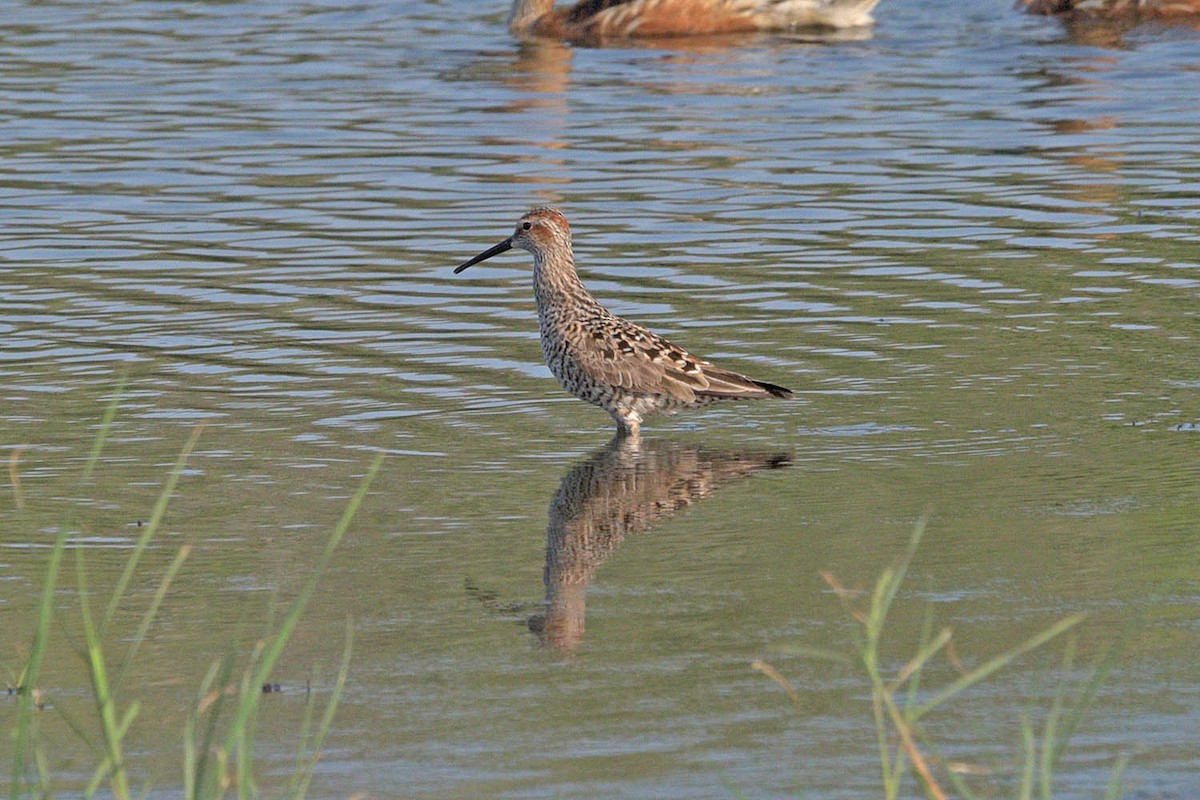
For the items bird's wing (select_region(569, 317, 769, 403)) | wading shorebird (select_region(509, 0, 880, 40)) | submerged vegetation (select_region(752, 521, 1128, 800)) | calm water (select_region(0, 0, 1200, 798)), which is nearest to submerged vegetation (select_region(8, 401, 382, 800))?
calm water (select_region(0, 0, 1200, 798))

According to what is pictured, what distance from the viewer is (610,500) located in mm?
8664

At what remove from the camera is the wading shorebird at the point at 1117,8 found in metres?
22.5

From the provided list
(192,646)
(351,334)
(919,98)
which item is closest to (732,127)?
(919,98)

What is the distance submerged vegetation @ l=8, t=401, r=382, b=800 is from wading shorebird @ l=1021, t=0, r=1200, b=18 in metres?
17.1

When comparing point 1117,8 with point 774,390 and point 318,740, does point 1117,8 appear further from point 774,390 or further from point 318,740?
point 318,740

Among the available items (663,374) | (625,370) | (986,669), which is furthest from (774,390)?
(986,669)

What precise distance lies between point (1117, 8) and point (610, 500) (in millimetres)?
15895

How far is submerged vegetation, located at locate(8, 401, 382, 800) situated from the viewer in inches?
185

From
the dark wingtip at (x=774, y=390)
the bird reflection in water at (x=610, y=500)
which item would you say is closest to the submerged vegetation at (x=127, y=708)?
the bird reflection in water at (x=610, y=500)

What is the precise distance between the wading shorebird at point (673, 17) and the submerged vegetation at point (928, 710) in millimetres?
16423

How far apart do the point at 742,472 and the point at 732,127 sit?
927cm

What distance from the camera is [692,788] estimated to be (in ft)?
18.1

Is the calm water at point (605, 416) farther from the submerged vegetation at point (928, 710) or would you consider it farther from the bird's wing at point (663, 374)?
the bird's wing at point (663, 374)

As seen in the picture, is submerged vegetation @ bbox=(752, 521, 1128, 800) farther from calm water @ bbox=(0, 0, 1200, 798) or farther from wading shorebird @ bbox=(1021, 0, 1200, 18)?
wading shorebird @ bbox=(1021, 0, 1200, 18)
